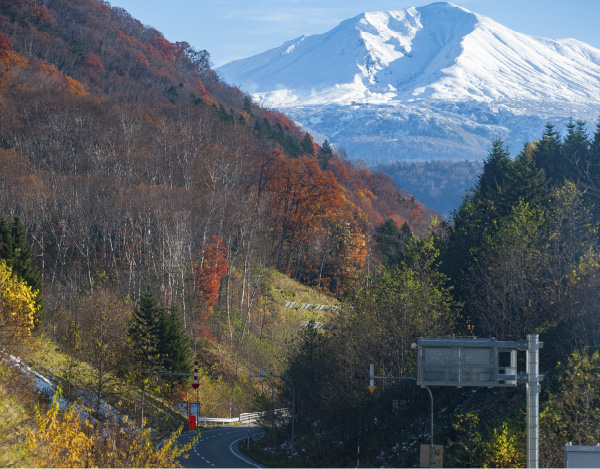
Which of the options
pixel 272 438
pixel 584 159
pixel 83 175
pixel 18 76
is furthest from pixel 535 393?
pixel 18 76

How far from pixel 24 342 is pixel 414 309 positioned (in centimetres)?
1876

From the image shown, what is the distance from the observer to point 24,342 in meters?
36.7

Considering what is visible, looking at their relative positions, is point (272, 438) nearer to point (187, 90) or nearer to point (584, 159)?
point (584, 159)

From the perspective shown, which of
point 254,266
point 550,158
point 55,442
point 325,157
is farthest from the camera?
point 325,157

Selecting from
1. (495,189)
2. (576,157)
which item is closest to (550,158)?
(576,157)

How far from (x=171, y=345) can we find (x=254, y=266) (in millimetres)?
21923

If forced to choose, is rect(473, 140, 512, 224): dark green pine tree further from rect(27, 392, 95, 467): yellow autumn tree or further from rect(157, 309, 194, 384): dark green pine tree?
rect(27, 392, 95, 467): yellow autumn tree

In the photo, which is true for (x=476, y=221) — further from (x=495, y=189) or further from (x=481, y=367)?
(x=481, y=367)

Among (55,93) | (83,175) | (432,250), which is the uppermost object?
(55,93)

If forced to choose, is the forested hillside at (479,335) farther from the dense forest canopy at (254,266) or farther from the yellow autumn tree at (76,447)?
the yellow autumn tree at (76,447)

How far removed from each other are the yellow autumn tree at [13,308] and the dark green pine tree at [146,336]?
700 centimetres

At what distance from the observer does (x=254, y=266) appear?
2768 inches

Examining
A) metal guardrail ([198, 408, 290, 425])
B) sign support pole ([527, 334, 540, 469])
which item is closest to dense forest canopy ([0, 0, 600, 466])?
metal guardrail ([198, 408, 290, 425])

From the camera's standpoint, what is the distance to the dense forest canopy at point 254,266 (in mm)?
35156
